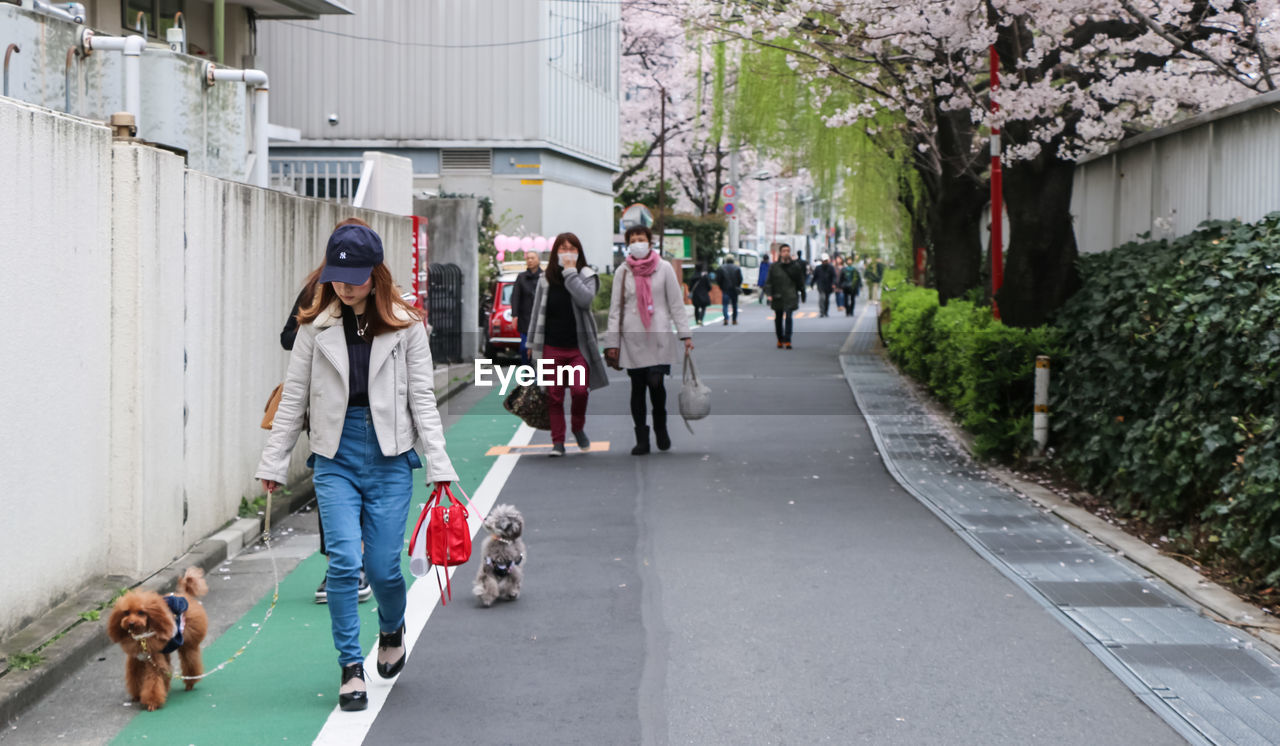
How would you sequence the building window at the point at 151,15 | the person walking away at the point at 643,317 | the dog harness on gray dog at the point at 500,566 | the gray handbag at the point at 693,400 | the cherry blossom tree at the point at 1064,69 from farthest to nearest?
the building window at the point at 151,15 → the gray handbag at the point at 693,400 → the person walking away at the point at 643,317 → the cherry blossom tree at the point at 1064,69 → the dog harness on gray dog at the point at 500,566

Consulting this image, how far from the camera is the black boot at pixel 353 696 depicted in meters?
5.53

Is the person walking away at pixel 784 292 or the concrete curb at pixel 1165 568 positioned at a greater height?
the person walking away at pixel 784 292

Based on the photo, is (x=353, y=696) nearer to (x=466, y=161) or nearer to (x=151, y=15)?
(x=151, y=15)

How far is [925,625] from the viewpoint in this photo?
691 cm

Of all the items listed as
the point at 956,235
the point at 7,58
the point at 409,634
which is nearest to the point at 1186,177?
the point at 409,634

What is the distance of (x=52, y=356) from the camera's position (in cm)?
646

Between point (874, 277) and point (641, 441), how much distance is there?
4932cm

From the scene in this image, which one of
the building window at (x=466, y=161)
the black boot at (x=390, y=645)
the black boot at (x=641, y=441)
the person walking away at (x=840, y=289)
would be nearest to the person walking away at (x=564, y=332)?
the black boot at (x=641, y=441)

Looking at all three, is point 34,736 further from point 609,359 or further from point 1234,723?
point 609,359

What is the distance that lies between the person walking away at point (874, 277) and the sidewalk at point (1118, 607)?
48089mm

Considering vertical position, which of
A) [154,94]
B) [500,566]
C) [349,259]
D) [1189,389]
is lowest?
[500,566]

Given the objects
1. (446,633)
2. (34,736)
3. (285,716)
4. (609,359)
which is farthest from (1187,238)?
(34,736)

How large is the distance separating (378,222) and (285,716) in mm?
9121

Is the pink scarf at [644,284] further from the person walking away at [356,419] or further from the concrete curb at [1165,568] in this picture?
the person walking away at [356,419]
